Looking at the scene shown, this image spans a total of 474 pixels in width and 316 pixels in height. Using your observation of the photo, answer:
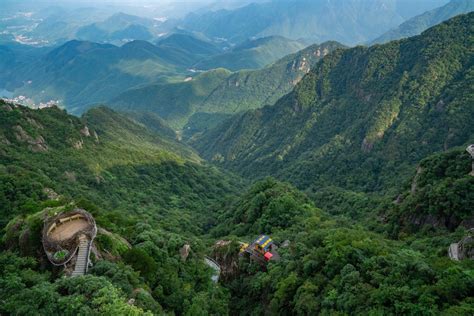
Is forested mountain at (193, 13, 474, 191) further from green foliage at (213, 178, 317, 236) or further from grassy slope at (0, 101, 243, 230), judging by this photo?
green foliage at (213, 178, 317, 236)

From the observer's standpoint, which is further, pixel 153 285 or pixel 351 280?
pixel 153 285

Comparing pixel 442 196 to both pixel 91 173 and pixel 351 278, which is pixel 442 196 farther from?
pixel 91 173

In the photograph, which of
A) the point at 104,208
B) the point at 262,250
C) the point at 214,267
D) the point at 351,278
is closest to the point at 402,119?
the point at 262,250

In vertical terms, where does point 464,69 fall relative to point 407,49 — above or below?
below

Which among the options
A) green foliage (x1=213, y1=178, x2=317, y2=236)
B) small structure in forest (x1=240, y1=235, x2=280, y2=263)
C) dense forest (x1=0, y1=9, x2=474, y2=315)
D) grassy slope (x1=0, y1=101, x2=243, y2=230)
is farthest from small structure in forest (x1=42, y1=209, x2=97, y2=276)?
green foliage (x1=213, y1=178, x2=317, y2=236)

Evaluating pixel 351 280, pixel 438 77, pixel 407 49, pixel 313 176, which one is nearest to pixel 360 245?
pixel 351 280

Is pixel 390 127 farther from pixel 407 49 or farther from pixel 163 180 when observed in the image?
pixel 163 180

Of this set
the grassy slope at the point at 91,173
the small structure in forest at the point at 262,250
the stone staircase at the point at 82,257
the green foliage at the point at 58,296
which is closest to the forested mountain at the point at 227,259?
the green foliage at the point at 58,296
